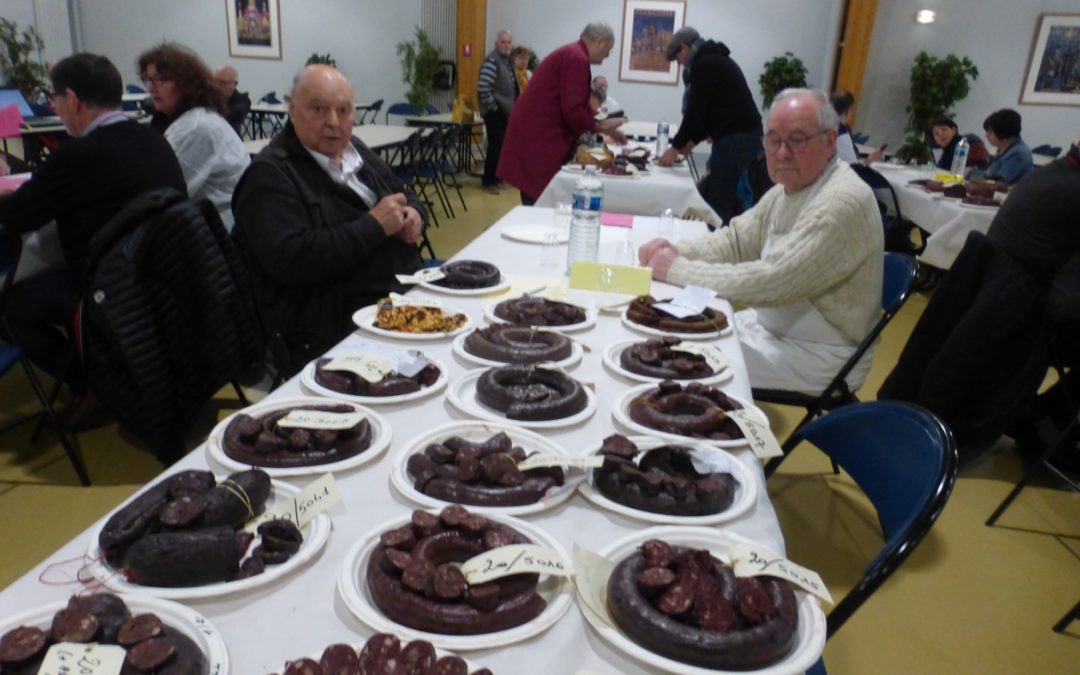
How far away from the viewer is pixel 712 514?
106 centimetres

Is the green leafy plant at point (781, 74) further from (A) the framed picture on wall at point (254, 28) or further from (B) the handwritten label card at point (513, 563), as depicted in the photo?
(B) the handwritten label card at point (513, 563)

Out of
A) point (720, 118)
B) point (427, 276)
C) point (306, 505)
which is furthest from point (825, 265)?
point (720, 118)

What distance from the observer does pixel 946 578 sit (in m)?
2.31

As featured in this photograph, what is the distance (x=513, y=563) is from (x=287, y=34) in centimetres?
1208

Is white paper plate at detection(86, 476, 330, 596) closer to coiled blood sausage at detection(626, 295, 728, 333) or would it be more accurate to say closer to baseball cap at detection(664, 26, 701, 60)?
coiled blood sausage at detection(626, 295, 728, 333)

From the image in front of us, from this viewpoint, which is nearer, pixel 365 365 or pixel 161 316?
pixel 365 365

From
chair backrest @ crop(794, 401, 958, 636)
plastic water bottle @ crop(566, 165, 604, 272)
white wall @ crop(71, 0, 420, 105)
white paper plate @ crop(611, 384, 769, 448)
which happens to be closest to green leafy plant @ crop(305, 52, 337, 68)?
white wall @ crop(71, 0, 420, 105)

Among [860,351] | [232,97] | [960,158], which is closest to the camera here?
[860,351]

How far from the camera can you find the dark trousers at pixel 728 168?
459 cm

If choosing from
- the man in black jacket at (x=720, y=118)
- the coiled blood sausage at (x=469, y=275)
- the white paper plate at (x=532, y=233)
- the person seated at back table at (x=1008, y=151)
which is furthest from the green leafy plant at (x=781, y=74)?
the coiled blood sausage at (x=469, y=275)

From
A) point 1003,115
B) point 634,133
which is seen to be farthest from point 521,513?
point 634,133

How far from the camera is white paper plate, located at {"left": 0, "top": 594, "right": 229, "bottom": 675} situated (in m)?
0.73

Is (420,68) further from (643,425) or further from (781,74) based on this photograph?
(643,425)

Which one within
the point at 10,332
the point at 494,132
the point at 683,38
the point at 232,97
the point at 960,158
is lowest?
the point at 10,332
